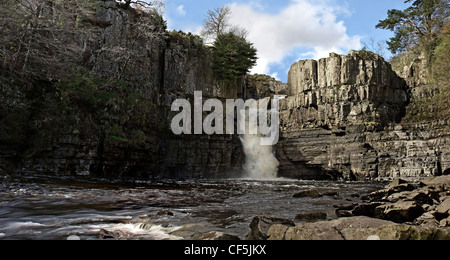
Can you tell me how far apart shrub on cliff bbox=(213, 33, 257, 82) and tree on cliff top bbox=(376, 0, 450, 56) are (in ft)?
63.7

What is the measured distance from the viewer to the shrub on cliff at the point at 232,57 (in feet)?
111

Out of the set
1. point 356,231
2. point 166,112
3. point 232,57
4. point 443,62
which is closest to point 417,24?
point 443,62

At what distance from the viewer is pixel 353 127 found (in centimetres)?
2888

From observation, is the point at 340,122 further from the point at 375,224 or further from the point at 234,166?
the point at 375,224

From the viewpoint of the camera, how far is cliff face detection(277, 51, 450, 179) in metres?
24.8

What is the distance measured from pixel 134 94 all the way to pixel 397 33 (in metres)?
35.4

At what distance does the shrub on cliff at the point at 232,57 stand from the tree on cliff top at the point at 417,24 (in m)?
19.4

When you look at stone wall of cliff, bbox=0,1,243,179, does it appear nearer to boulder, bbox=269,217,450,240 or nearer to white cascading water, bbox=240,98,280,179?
white cascading water, bbox=240,98,280,179

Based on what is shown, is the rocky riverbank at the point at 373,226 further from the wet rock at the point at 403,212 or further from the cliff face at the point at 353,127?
the cliff face at the point at 353,127

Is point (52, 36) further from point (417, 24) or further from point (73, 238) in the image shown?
point (417, 24)

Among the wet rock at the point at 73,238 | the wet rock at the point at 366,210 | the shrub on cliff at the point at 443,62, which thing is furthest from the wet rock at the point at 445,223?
the shrub on cliff at the point at 443,62

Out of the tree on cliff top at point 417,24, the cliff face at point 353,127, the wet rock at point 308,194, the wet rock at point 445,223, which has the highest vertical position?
the tree on cliff top at point 417,24

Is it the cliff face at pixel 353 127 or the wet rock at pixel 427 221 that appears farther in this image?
the cliff face at pixel 353 127

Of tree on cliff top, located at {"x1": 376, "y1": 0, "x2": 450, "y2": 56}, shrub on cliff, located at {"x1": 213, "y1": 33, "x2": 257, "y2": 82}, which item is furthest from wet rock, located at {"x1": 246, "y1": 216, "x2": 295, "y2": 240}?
tree on cliff top, located at {"x1": 376, "y1": 0, "x2": 450, "y2": 56}
